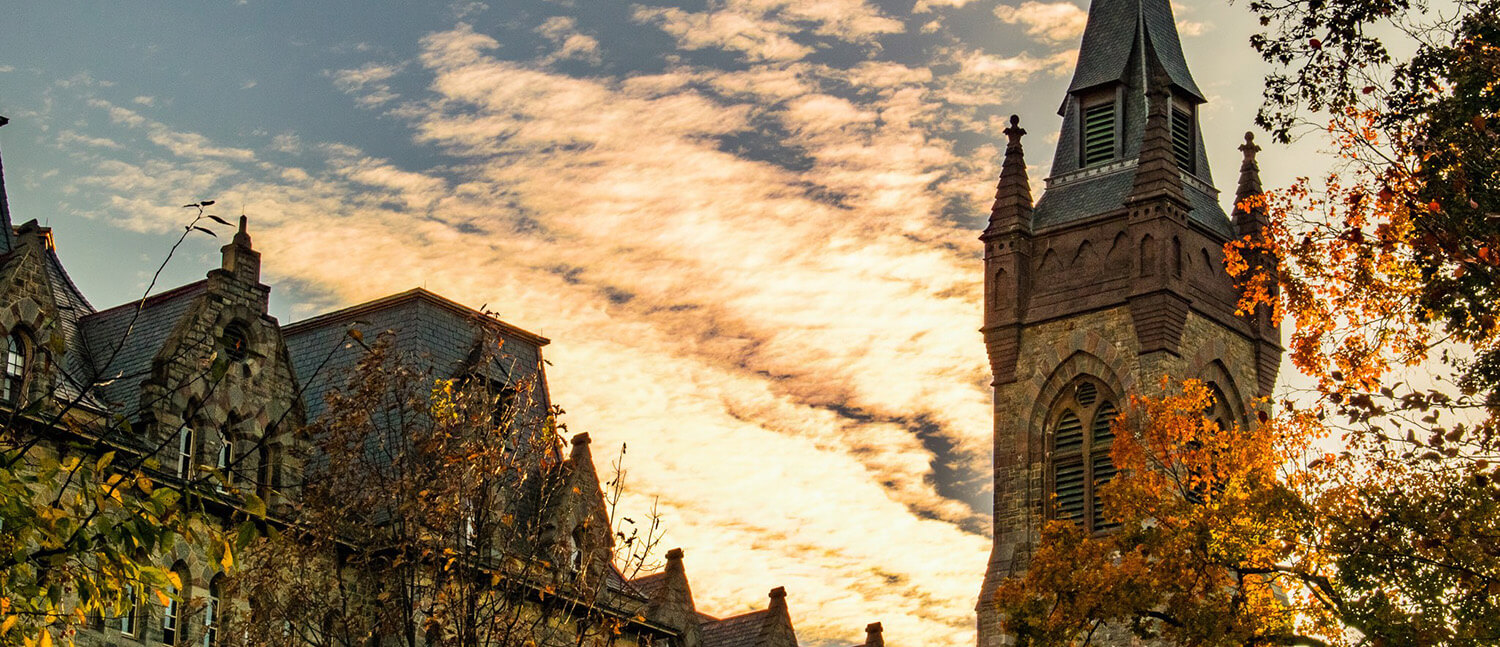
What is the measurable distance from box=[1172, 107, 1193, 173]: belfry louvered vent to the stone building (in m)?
32.1

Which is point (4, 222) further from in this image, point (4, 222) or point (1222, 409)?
point (1222, 409)

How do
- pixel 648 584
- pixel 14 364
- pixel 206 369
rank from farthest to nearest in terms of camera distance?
Result: 1. pixel 648 584
2. pixel 14 364
3. pixel 206 369

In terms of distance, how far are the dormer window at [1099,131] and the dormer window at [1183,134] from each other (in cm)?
195

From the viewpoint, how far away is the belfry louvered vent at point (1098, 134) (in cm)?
6819

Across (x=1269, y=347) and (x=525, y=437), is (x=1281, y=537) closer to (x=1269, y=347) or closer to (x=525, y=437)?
(x=525, y=437)

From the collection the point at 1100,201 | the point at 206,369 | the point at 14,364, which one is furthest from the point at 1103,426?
the point at 206,369

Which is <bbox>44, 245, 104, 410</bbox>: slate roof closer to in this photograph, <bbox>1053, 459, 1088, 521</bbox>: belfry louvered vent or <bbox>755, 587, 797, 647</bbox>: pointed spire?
<bbox>755, 587, 797, 647</bbox>: pointed spire

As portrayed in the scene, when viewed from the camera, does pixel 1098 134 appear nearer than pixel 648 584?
No

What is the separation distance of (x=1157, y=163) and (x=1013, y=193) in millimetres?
5210

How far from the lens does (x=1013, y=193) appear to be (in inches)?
2680

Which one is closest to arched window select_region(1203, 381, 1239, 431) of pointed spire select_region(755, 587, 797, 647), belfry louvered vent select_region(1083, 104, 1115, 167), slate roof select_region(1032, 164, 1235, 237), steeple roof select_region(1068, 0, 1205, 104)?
slate roof select_region(1032, 164, 1235, 237)

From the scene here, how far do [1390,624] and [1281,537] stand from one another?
5387 millimetres

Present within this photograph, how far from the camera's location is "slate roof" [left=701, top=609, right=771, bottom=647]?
46625 millimetres

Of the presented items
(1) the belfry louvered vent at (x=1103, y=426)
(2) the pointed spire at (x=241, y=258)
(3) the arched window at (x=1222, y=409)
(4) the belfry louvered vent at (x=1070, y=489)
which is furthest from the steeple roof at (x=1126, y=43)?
(2) the pointed spire at (x=241, y=258)
